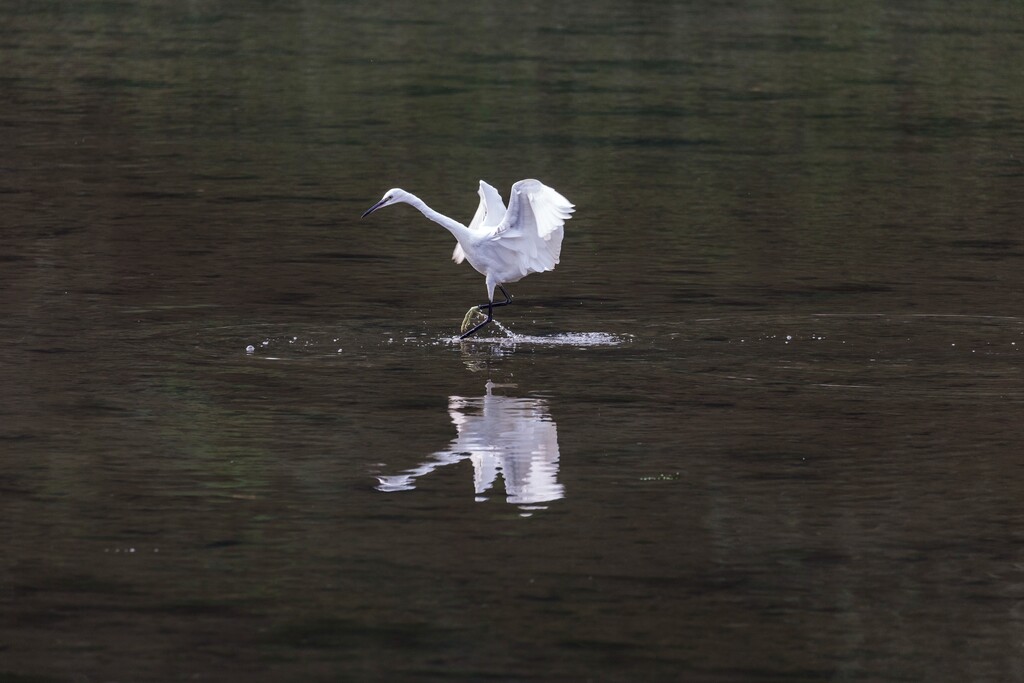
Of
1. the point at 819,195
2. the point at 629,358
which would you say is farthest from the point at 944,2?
the point at 629,358

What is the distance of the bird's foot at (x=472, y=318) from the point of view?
1475 centimetres

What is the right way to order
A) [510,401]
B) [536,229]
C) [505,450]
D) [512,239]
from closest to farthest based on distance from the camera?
[505,450], [510,401], [536,229], [512,239]

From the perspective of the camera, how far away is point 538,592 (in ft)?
29.2

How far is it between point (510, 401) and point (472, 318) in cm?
261

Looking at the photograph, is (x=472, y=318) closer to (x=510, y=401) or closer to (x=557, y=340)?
(x=557, y=340)

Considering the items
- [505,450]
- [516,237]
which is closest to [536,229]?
[516,237]

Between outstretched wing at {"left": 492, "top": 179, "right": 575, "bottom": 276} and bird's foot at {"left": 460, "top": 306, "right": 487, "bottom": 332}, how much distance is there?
0.47 metres

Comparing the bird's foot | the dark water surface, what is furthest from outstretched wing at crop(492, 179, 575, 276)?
the dark water surface

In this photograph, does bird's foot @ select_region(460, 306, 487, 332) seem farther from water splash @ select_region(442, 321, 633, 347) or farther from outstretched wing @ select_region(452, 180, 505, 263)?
outstretched wing @ select_region(452, 180, 505, 263)

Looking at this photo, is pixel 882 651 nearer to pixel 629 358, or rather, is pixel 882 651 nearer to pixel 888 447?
pixel 888 447

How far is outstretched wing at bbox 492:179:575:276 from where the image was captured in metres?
14.5

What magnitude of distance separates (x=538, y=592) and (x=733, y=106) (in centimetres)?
2160

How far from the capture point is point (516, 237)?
14688 millimetres

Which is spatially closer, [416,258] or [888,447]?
[888,447]
